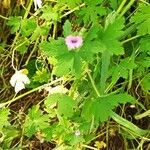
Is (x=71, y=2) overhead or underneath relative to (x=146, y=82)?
overhead

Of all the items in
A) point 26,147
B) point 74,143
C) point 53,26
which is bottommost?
point 26,147

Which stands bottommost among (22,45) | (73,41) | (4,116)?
(4,116)

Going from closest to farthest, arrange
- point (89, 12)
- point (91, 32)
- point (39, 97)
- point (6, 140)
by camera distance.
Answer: point (91, 32) < point (89, 12) < point (6, 140) < point (39, 97)

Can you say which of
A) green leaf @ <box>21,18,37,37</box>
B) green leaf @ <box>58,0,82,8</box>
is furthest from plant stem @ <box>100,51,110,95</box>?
green leaf @ <box>21,18,37,37</box>

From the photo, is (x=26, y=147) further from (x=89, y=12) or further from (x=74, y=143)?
(x=89, y=12)

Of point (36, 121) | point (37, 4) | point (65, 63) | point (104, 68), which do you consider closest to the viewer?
point (65, 63)

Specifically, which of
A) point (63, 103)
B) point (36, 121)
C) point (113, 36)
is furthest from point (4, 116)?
point (113, 36)

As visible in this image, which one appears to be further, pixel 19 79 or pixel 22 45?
pixel 22 45

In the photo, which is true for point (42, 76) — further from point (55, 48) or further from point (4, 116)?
point (55, 48)

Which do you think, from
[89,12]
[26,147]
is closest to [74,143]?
[26,147]
